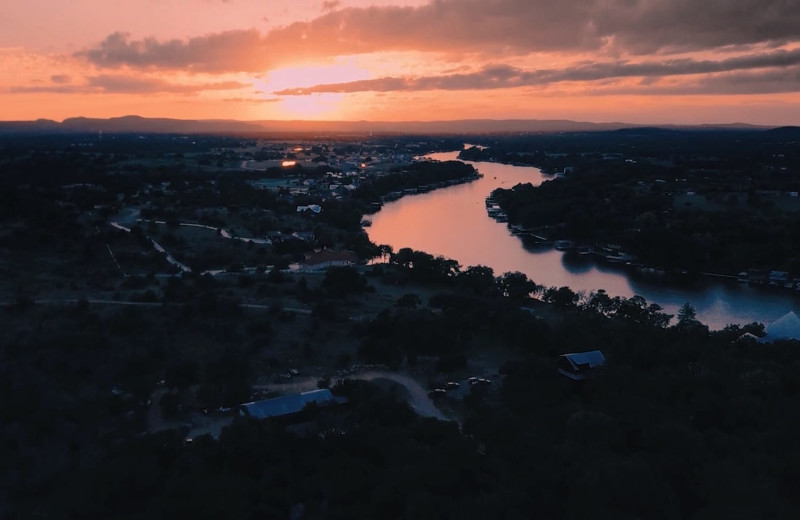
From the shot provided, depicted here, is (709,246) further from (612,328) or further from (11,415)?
(11,415)

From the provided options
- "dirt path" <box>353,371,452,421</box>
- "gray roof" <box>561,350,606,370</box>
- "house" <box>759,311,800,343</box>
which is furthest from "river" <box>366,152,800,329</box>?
"dirt path" <box>353,371,452,421</box>

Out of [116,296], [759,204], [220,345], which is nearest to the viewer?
[220,345]

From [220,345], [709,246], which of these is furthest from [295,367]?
[709,246]

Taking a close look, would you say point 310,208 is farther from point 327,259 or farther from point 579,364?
point 579,364

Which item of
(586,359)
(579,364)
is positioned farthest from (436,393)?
(586,359)

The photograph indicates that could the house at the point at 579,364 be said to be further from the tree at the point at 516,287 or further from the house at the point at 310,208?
the house at the point at 310,208

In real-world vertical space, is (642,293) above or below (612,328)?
below

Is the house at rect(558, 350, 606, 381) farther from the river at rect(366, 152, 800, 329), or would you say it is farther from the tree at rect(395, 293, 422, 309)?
the river at rect(366, 152, 800, 329)
